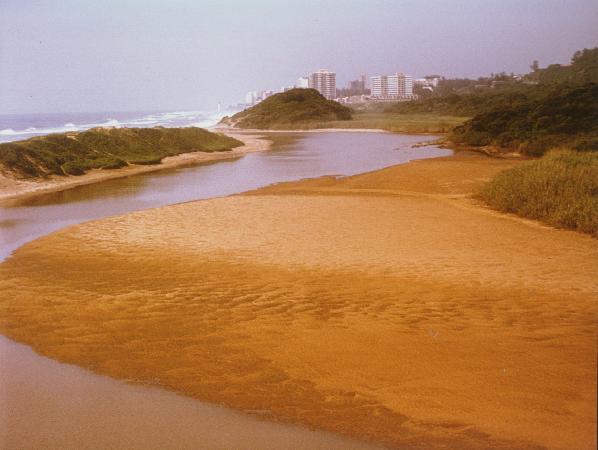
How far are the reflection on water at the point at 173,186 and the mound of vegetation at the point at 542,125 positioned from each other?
3.67 meters

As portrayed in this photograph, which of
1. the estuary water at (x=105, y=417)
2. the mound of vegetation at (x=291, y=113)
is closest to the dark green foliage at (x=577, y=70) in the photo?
the mound of vegetation at (x=291, y=113)

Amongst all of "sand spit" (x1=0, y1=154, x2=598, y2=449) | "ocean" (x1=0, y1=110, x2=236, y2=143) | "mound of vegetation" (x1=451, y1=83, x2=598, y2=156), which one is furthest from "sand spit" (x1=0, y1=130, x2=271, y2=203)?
"ocean" (x1=0, y1=110, x2=236, y2=143)

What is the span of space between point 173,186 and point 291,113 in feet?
216

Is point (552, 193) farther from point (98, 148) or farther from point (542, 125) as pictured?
point (542, 125)

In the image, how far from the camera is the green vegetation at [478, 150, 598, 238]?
11.4 m

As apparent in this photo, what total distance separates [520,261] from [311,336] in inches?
175

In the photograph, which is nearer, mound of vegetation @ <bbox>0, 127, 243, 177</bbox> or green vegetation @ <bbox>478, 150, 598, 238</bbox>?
green vegetation @ <bbox>478, 150, 598, 238</bbox>

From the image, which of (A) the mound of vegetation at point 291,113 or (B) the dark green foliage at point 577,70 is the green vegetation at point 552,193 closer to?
(B) the dark green foliage at point 577,70

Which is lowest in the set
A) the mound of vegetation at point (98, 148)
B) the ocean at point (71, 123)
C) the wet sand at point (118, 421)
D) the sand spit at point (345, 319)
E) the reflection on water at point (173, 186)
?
the wet sand at point (118, 421)

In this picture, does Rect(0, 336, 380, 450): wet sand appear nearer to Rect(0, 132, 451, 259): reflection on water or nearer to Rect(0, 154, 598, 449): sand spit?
Rect(0, 154, 598, 449): sand spit

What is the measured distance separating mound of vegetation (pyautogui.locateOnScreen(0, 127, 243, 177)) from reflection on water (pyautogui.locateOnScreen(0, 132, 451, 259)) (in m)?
2.20

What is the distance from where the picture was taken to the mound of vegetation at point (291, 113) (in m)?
82.2

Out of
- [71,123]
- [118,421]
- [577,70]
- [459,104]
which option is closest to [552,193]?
[118,421]

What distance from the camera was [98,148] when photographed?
28422 mm
